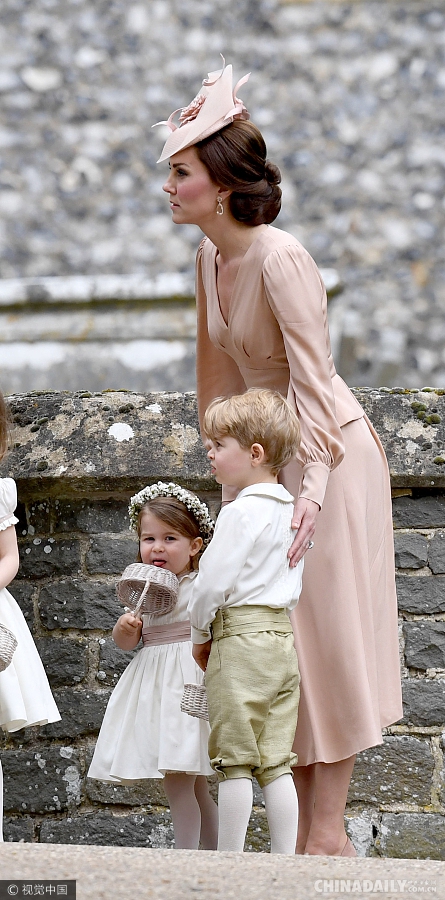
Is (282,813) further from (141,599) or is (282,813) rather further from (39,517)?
(39,517)

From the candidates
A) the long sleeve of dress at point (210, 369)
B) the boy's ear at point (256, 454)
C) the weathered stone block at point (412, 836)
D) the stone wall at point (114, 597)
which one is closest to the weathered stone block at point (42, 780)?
the stone wall at point (114, 597)

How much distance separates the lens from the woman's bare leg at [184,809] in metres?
2.78

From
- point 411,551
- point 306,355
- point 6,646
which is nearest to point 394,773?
point 411,551

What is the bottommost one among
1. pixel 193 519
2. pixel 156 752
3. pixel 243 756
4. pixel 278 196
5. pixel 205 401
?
pixel 156 752

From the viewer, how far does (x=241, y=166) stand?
2578 millimetres

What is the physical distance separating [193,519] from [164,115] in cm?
618

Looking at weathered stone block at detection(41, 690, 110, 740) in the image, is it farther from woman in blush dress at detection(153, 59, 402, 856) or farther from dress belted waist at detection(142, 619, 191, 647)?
woman in blush dress at detection(153, 59, 402, 856)

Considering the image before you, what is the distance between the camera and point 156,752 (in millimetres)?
2791

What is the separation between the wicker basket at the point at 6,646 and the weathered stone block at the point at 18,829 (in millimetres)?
768

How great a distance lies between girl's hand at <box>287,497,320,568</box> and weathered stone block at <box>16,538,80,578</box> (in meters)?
1.08

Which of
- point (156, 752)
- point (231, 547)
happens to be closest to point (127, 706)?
point (156, 752)

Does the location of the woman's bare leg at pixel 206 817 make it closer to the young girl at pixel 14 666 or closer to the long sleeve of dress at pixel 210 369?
the young girl at pixel 14 666

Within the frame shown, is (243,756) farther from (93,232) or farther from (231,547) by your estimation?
(93,232)

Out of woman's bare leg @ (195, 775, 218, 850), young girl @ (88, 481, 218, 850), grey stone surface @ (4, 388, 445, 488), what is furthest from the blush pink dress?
grey stone surface @ (4, 388, 445, 488)
